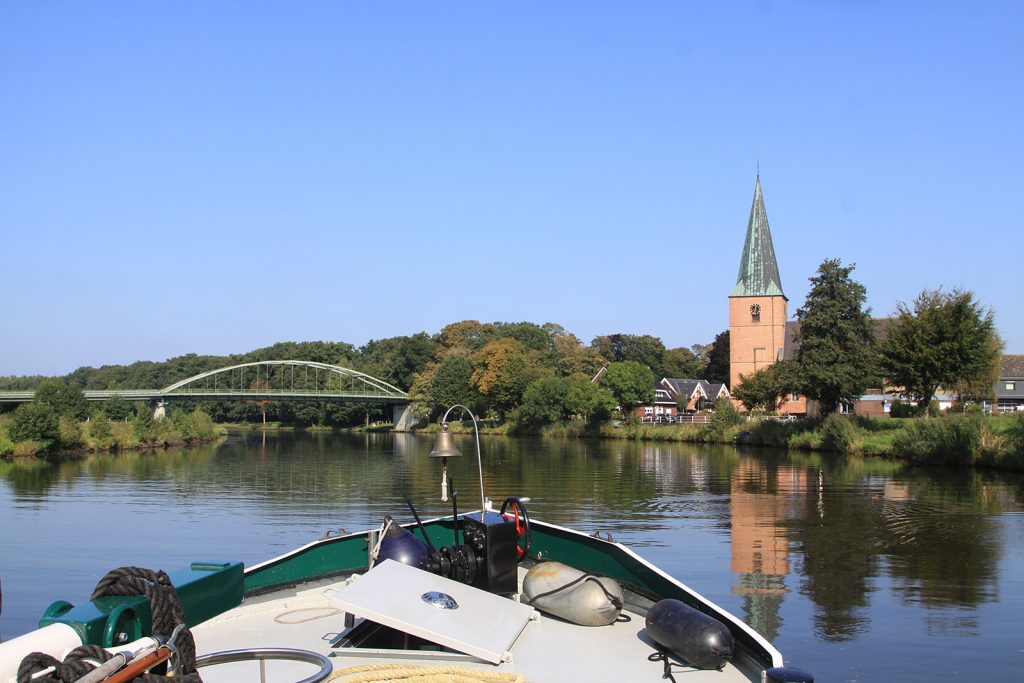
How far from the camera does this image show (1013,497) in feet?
83.0

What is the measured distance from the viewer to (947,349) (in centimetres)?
4062

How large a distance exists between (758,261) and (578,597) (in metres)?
83.3

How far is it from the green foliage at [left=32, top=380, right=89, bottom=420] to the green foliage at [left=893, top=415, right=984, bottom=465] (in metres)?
43.0

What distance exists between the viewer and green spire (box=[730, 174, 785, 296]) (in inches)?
3378

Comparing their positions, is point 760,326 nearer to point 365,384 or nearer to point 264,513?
point 365,384

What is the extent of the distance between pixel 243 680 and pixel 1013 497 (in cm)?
2553

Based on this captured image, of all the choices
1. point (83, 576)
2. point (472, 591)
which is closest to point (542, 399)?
point (83, 576)

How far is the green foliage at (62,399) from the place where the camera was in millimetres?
50500

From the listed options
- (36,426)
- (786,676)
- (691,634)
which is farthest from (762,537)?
(36,426)

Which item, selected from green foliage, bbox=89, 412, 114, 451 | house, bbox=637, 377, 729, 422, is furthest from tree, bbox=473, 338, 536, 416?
green foliage, bbox=89, 412, 114, 451

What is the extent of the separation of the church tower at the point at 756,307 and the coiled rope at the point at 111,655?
82.0m

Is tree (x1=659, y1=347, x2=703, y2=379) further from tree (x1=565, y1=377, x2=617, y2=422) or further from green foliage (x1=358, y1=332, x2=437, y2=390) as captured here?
tree (x1=565, y1=377, x2=617, y2=422)

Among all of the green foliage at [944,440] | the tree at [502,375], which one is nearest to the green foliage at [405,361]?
the tree at [502,375]

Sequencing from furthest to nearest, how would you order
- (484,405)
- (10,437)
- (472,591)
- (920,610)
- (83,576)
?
(484,405) < (10,437) < (83,576) < (920,610) < (472,591)
